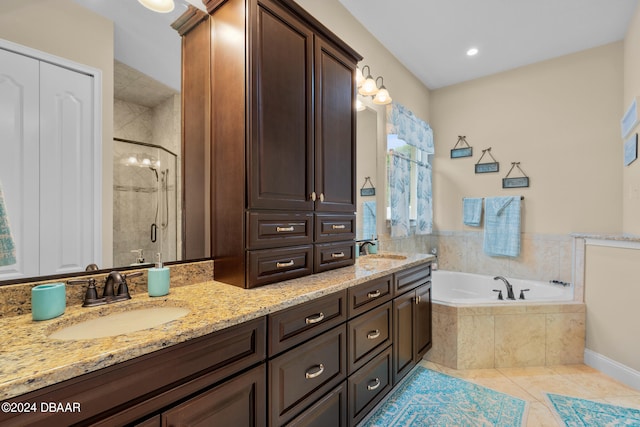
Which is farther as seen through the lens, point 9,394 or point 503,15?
point 503,15

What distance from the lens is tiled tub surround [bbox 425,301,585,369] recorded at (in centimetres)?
234

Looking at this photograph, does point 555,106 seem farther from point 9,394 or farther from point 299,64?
point 9,394

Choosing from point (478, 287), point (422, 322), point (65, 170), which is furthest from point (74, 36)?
point (478, 287)

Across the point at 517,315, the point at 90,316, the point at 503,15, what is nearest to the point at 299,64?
the point at 90,316

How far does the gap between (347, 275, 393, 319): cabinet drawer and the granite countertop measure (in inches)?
2.8

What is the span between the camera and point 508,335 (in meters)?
2.39

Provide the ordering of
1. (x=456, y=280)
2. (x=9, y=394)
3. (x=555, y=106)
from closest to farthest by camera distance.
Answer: (x=9, y=394)
(x=555, y=106)
(x=456, y=280)

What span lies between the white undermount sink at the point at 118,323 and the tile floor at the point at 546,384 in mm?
2117

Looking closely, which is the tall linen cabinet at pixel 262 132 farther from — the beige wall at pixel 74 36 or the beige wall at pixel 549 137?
the beige wall at pixel 549 137

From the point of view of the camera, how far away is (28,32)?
3.16 feet

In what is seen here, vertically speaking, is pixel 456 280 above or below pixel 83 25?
below

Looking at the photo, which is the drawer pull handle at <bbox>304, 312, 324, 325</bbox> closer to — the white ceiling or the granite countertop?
the granite countertop

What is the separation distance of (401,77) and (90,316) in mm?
3455

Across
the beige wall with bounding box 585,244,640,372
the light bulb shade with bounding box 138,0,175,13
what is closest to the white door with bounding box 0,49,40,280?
the light bulb shade with bounding box 138,0,175,13
